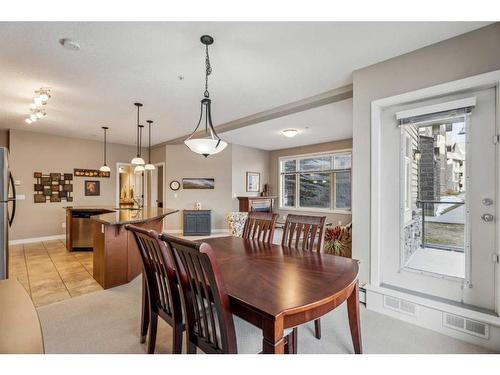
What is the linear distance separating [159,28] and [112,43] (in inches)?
21.5

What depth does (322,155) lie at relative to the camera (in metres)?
7.32

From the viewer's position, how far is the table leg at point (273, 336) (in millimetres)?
1083

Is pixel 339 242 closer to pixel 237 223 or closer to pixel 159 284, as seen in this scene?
pixel 159 284

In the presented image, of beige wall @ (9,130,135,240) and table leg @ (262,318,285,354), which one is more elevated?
beige wall @ (9,130,135,240)

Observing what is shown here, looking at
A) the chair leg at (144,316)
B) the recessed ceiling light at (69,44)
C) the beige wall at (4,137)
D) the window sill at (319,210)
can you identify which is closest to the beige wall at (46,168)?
the beige wall at (4,137)

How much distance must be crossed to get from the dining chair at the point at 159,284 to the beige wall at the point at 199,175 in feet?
17.2

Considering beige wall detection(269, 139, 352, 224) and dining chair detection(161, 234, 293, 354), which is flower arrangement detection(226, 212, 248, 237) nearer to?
beige wall detection(269, 139, 352, 224)

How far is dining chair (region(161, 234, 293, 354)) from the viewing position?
1175mm

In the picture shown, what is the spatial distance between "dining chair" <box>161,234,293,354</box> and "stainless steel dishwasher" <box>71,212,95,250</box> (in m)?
4.30

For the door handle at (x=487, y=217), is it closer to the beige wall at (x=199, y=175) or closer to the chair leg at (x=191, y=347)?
the chair leg at (x=191, y=347)

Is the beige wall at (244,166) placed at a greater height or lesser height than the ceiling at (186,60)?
lesser

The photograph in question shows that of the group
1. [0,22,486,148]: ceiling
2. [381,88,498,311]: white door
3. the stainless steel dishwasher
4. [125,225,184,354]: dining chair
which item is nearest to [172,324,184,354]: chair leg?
[125,225,184,354]: dining chair
